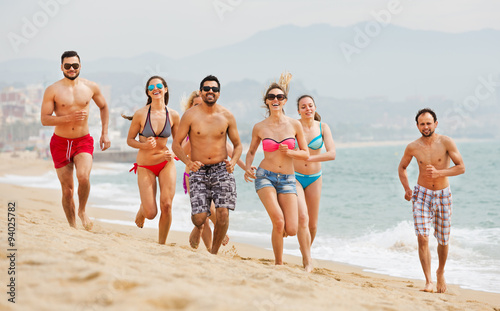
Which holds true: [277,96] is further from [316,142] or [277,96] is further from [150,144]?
[150,144]

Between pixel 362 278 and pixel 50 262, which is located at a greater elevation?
pixel 50 262

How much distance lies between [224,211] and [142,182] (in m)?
1.21

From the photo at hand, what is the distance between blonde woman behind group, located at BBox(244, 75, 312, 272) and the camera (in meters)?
6.40

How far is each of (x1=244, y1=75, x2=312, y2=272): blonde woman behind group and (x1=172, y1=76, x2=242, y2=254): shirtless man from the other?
31 centimetres

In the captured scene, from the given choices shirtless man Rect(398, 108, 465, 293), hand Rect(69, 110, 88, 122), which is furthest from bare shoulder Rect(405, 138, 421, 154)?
hand Rect(69, 110, 88, 122)

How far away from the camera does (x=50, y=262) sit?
440cm

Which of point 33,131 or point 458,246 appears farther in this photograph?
point 33,131

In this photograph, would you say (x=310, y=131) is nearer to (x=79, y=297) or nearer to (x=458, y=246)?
(x=79, y=297)

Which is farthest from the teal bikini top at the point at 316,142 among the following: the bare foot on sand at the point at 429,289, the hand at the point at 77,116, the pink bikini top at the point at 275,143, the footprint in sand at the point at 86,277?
the footprint in sand at the point at 86,277

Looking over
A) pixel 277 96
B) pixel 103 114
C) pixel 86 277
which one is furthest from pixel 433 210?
pixel 103 114

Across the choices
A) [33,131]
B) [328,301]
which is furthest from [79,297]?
[33,131]

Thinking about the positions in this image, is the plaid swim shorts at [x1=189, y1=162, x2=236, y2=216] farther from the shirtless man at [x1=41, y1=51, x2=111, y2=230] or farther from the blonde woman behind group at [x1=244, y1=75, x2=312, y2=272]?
the shirtless man at [x1=41, y1=51, x2=111, y2=230]

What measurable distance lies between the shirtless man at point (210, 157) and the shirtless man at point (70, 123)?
136 cm

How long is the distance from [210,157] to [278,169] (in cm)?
82
